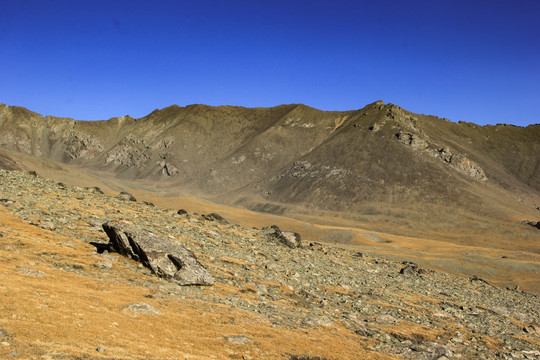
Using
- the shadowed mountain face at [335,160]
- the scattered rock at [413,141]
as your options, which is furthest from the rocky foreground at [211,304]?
the scattered rock at [413,141]

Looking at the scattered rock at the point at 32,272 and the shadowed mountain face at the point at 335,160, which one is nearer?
the scattered rock at the point at 32,272

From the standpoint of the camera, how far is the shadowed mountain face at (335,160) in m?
116

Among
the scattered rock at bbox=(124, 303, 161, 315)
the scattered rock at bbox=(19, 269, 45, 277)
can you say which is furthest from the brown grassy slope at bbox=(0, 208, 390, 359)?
the scattered rock at bbox=(124, 303, 161, 315)

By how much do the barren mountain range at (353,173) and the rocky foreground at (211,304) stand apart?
27.5 metres

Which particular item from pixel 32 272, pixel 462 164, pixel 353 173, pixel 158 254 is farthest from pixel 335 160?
pixel 32 272

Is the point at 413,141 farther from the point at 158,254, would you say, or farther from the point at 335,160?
the point at 158,254

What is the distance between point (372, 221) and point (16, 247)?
92213 millimetres

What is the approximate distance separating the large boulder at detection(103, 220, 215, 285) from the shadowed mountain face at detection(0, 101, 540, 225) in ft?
200

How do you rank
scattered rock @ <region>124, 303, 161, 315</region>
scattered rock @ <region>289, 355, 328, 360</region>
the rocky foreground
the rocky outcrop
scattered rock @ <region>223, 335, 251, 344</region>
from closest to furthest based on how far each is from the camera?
the rocky foreground, scattered rock @ <region>289, 355, 328, 360</region>, scattered rock @ <region>223, 335, 251, 344</region>, scattered rock @ <region>124, 303, 161, 315</region>, the rocky outcrop

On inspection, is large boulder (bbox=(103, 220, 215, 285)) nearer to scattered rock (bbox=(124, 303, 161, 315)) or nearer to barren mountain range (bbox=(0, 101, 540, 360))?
barren mountain range (bbox=(0, 101, 540, 360))

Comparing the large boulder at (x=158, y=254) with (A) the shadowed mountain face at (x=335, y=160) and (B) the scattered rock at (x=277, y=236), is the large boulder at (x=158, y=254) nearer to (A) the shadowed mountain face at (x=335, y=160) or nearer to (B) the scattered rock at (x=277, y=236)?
(B) the scattered rock at (x=277, y=236)

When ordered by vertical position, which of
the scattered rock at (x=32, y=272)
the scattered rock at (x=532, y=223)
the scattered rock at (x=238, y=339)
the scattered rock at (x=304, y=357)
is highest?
the scattered rock at (x=532, y=223)

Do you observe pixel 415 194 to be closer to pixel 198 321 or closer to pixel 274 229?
pixel 274 229

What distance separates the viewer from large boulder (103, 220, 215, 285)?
16.9 meters
